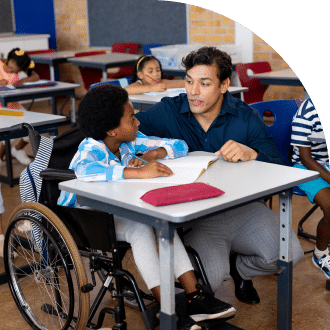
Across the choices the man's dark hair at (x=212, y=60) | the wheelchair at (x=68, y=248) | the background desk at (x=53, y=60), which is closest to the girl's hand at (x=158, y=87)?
the man's dark hair at (x=212, y=60)

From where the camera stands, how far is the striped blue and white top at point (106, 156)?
5.59 feet

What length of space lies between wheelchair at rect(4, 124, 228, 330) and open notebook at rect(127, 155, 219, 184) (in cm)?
23

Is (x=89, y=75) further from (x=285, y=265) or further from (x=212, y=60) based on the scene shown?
(x=285, y=265)

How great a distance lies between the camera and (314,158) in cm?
244

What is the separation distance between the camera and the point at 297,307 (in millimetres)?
2199

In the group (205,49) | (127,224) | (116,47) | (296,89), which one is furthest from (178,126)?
(116,47)

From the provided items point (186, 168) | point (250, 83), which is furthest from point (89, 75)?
point (186, 168)

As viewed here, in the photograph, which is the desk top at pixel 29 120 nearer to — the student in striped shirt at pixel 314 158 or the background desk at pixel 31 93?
the background desk at pixel 31 93

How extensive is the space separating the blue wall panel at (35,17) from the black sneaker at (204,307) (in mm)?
7407

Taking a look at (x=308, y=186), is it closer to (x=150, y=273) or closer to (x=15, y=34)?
(x=150, y=273)

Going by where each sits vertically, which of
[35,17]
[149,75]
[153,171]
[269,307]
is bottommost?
[269,307]

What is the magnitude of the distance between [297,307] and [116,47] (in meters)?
5.78

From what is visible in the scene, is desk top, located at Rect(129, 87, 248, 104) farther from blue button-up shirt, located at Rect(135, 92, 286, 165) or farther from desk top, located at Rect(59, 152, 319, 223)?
desk top, located at Rect(59, 152, 319, 223)

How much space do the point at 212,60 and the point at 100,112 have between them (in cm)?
56
